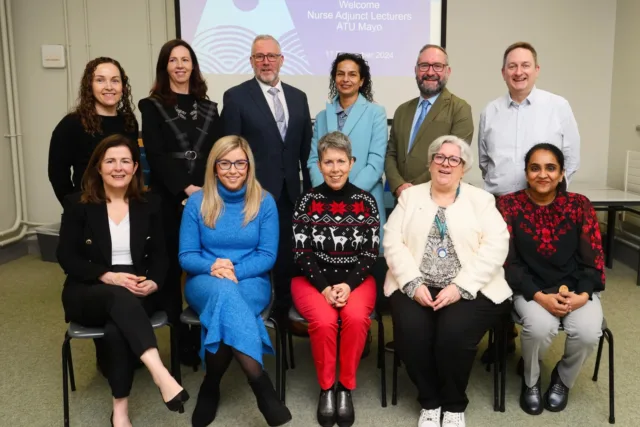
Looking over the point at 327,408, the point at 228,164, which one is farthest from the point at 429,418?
the point at 228,164

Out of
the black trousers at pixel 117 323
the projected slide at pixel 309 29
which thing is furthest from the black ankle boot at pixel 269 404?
the projected slide at pixel 309 29

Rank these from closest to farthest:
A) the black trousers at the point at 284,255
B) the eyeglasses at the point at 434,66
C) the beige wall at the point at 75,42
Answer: the eyeglasses at the point at 434,66, the black trousers at the point at 284,255, the beige wall at the point at 75,42

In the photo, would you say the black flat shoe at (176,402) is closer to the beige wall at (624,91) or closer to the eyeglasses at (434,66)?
the eyeglasses at (434,66)

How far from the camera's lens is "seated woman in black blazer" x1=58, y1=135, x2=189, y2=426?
2.20 meters

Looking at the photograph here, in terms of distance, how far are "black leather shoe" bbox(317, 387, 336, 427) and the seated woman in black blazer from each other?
0.57 metres

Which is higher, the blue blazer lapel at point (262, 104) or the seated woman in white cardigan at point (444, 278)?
the blue blazer lapel at point (262, 104)

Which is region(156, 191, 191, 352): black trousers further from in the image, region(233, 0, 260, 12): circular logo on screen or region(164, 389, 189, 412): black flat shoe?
region(233, 0, 260, 12): circular logo on screen

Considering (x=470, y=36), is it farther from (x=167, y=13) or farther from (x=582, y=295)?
(x=582, y=295)

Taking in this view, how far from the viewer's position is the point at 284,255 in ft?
10.4

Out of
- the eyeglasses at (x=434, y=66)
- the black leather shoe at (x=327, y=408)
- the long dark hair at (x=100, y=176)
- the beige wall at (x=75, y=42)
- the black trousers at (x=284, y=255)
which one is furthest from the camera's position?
the beige wall at (x=75, y=42)

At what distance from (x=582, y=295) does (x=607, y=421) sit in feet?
1.72

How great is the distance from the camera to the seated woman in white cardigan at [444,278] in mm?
2305

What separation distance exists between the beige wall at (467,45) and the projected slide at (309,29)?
299mm

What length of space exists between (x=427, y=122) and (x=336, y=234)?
82cm
